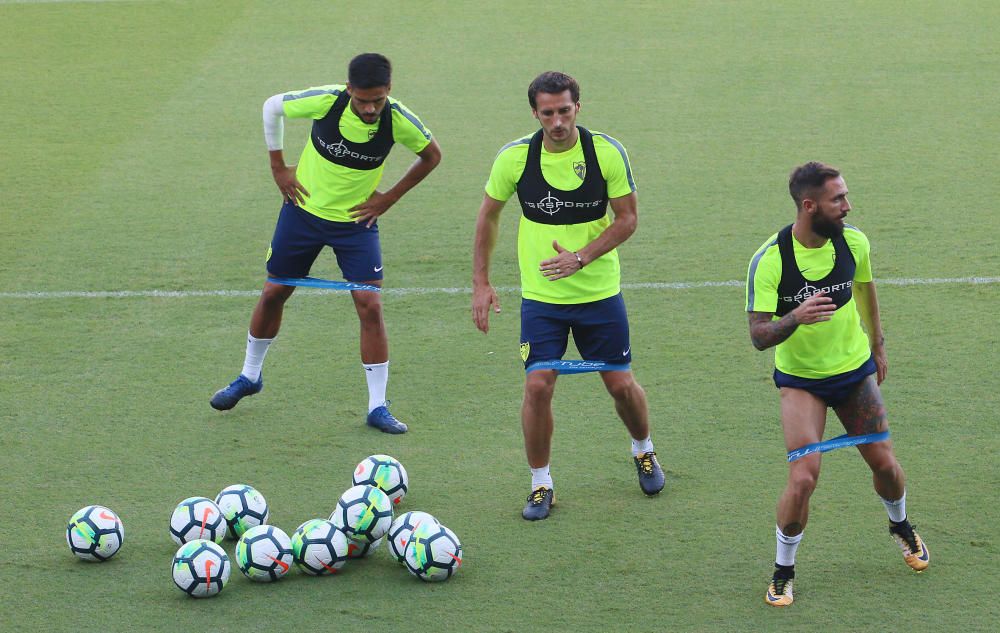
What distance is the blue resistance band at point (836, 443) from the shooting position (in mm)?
5605

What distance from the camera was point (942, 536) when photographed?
6258mm

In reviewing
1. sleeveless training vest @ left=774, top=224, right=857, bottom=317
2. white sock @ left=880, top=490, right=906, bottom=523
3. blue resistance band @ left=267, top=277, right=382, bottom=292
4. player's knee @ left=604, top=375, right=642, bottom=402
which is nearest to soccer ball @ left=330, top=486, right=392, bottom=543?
player's knee @ left=604, top=375, right=642, bottom=402

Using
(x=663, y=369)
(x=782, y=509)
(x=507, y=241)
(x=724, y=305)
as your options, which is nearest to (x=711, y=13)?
(x=507, y=241)

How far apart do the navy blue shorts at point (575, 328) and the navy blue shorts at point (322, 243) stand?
1521 millimetres

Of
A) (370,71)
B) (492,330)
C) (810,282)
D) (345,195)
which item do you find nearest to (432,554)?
(810,282)

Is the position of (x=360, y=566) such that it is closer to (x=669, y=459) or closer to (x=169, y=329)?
(x=669, y=459)

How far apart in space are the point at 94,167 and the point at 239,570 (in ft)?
25.7

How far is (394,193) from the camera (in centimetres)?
795

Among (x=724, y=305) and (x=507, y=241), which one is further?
(x=507, y=241)

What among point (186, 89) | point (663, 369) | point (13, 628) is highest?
point (186, 89)

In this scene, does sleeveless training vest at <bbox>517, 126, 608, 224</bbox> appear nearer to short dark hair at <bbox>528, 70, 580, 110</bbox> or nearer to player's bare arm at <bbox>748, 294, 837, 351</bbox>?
short dark hair at <bbox>528, 70, 580, 110</bbox>

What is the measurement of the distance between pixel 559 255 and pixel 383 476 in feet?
4.77

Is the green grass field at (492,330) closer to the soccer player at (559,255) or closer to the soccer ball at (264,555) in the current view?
the soccer ball at (264,555)

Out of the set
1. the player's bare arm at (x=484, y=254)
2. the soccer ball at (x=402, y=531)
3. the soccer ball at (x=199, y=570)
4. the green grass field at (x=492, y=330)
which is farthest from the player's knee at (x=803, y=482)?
the soccer ball at (x=199, y=570)
